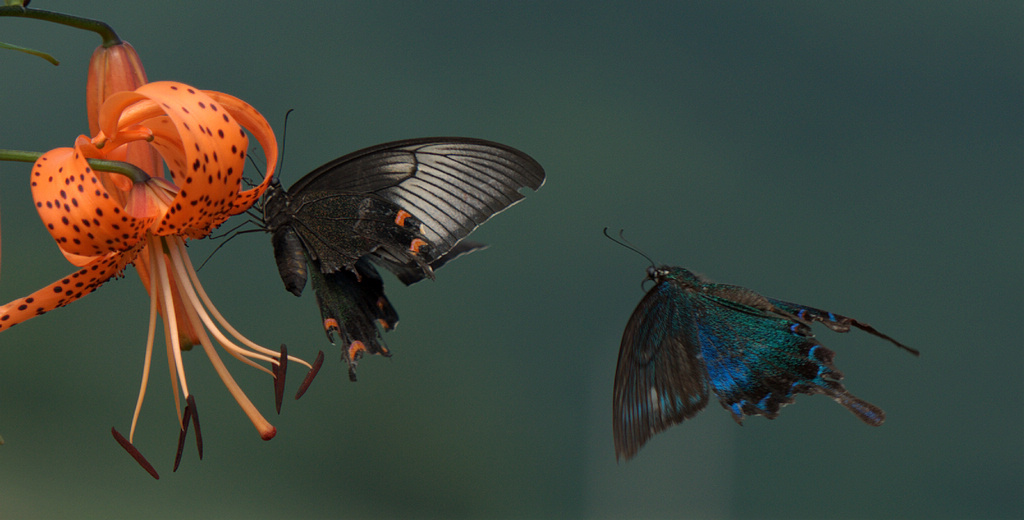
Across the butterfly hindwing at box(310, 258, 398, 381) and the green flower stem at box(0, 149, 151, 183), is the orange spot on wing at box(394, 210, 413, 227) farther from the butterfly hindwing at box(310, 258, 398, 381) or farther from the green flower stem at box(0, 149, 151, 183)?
the green flower stem at box(0, 149, 151, 183)

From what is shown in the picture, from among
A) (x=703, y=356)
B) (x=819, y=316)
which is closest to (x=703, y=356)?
(x=703, y=356)

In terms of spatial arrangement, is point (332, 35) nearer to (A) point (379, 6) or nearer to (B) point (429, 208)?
(A) point (379, 6)

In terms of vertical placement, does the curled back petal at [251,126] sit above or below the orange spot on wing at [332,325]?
above

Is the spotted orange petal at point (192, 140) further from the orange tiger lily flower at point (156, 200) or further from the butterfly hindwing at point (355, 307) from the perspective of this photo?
the butterfly hindwing at point (355, 307)

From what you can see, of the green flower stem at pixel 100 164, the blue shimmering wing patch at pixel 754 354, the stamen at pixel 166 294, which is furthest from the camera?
the blue shimmering wing patch at pixel 754 354

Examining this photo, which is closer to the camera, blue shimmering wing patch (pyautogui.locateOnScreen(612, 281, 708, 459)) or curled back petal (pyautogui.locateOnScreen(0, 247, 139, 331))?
curled back petal (pyautogui.locateOnScreen(0, 247, 139, 331))

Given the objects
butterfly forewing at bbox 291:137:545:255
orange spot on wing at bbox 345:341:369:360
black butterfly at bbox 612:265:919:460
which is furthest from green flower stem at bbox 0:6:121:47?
black butterfly at bbox 612:265:919:460

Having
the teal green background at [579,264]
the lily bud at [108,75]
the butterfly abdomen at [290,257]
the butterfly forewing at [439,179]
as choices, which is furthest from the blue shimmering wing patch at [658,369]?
the teal green background at [579,264]
